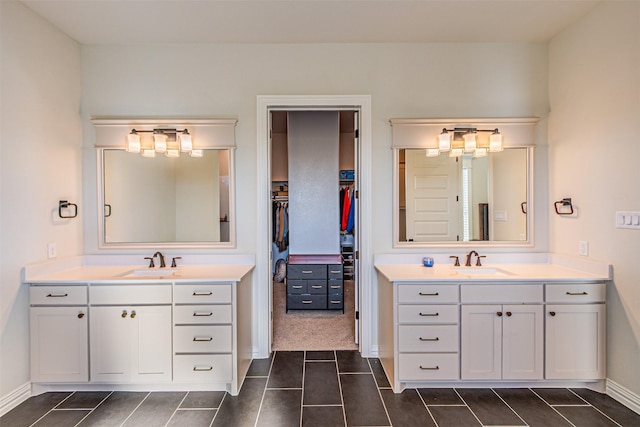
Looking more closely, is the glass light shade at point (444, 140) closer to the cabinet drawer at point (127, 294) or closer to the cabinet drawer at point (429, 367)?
the cabinet drawer at point (429, 367)

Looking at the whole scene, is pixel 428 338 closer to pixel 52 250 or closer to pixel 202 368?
Answer: pixel 202 368

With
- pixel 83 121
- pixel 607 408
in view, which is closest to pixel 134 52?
pixel 83 121

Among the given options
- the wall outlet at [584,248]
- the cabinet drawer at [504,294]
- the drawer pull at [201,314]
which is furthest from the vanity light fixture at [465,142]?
the drawer pull at [201,314]

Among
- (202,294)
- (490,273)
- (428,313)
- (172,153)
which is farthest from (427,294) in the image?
(172,153)

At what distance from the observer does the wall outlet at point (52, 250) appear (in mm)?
2527

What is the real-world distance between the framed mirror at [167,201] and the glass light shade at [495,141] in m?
2.29

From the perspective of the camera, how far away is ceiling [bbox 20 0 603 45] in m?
2.35

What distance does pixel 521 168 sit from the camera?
116 inches

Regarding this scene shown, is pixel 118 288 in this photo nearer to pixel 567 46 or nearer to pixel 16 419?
pixel 16 419

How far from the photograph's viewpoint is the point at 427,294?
2.36 metres

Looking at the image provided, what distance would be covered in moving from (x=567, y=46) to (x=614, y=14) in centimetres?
42

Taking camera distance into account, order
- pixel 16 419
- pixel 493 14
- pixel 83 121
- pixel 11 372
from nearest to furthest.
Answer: pixel 16 419 → pixel 11 372 → pixel 493 14 → pixel 83 121

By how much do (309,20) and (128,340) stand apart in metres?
2.75

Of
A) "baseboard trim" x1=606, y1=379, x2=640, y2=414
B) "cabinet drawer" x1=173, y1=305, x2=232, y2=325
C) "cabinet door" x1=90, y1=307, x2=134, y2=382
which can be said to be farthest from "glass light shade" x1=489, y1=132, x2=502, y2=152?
"cabinet door" x1=90, y1=307, x2=134, y2=382
